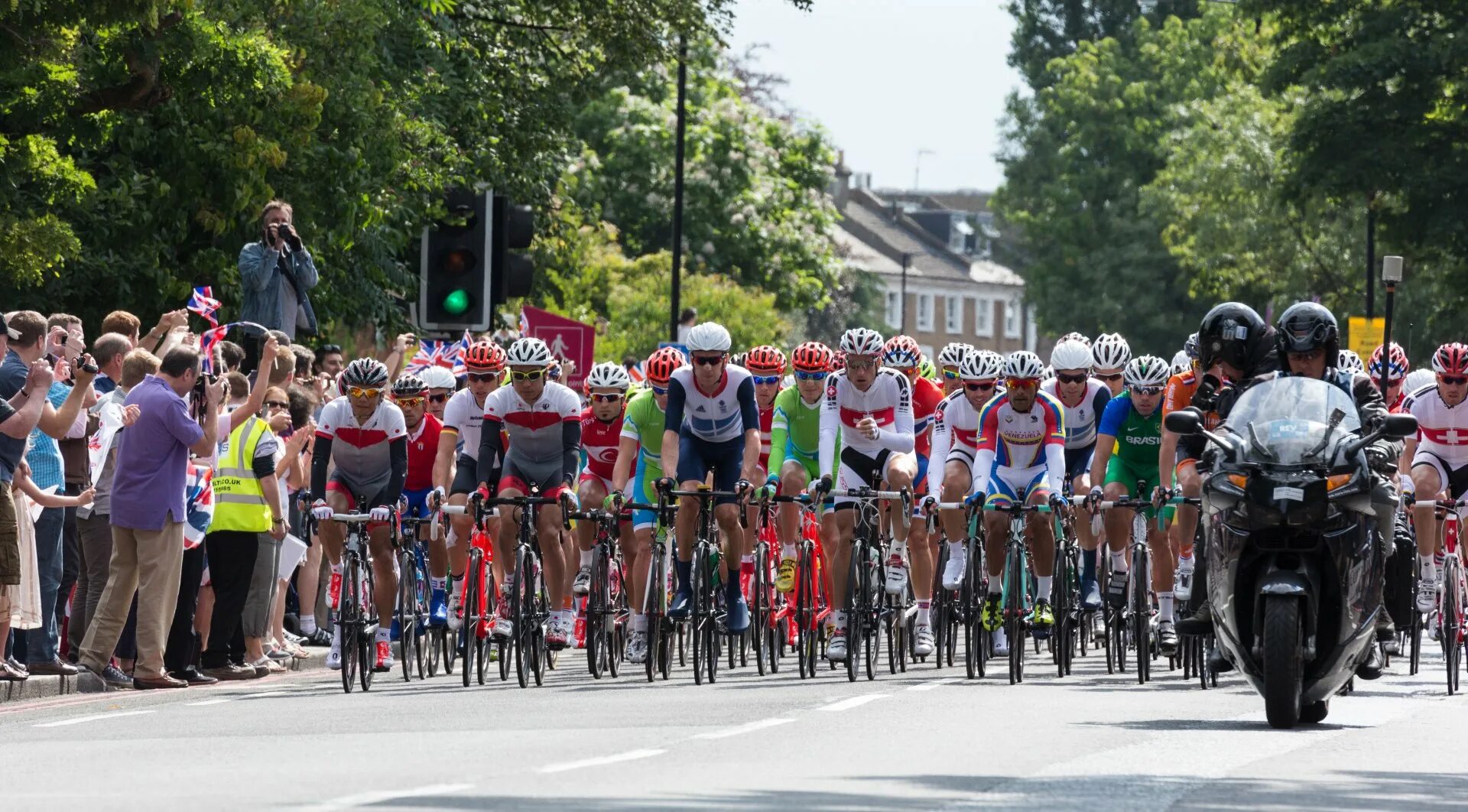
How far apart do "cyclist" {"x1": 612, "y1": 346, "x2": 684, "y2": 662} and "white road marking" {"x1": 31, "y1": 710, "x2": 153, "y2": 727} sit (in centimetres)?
393

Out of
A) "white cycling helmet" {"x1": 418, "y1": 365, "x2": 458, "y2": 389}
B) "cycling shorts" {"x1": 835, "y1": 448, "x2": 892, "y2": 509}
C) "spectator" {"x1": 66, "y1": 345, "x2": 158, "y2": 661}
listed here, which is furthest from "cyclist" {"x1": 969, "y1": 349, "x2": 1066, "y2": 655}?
"spectator" {"x1": 66, "y1": 345, "x2": 158, "y2": 661}

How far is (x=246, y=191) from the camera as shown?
27.5 m

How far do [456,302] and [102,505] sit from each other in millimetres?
4139

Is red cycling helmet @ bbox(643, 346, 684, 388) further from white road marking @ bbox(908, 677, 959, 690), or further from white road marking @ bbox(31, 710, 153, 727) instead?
white road marking @ bbox(31, 710, 153, 727)

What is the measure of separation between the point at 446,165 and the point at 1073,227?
185ft

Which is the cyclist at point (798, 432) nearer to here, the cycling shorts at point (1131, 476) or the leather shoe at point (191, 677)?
the cycling shorts at point (1131, 476)

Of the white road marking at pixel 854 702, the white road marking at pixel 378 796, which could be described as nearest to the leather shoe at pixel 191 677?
the white road marking at pixel 854 702

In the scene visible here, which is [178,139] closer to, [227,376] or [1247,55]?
[227,376]

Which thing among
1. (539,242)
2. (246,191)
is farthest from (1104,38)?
(246,191)

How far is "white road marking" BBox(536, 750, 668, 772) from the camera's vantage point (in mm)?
11570

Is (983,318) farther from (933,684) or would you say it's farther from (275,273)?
(933,684)

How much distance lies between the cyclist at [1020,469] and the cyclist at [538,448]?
8.46 ft

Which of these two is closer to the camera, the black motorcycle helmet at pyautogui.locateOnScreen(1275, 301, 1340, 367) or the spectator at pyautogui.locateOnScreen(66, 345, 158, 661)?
the black motorcycle helmet at pyautogui.locateOnScreen(1275, 301, 1340, 367)

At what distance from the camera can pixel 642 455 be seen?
2039cm
